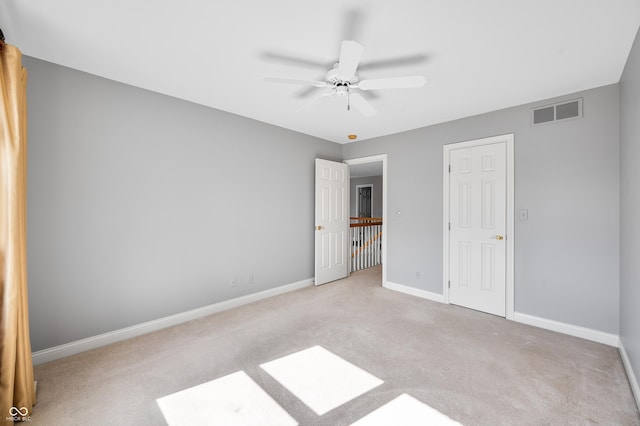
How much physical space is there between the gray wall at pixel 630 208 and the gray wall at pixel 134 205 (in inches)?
141

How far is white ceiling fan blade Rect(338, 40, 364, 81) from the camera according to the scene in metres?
1.69

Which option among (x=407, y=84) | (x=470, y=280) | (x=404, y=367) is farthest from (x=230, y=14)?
(x=470, y=280)

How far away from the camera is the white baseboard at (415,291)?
153 inches

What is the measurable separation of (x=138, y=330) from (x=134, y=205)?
1.26 meters

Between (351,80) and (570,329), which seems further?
(570,329)

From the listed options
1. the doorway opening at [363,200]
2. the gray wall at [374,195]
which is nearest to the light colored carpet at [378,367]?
the gray wall at [374,195]

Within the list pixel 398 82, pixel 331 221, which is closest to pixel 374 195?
pixel 331 221

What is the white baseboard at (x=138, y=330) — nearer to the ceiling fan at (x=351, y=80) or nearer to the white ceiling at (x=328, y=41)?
the white ceiling at (x=328, y=41)

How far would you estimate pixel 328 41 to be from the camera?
2012 millimetres

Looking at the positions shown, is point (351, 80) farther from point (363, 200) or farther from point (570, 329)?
point (363, 200)

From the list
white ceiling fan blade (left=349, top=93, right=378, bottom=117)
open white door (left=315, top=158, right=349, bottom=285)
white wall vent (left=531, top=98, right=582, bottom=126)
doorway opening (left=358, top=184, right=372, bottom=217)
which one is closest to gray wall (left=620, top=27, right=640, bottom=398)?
white wall vent (left=531, top=98, right=582, bottom=126)

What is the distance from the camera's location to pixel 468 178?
3633 millimetres

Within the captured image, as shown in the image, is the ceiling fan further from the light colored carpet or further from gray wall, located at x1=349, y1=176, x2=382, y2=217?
gray wall, located at x1=349, y1=176, x2=382, y2=217

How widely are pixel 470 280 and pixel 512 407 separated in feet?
6.47
